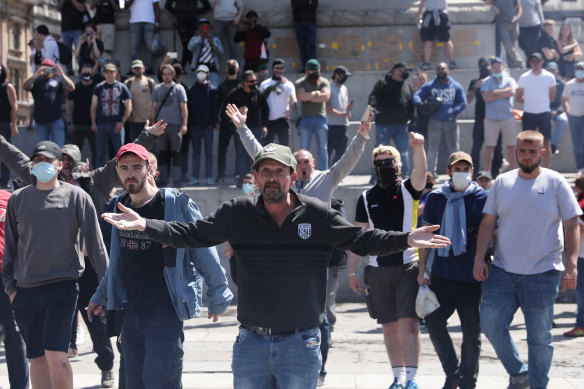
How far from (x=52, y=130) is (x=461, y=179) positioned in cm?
892

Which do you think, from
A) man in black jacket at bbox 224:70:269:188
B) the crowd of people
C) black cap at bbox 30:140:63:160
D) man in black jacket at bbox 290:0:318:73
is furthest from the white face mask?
man in black jacket at bbox 290:0:318:73

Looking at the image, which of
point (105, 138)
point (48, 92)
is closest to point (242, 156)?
point (105, 138)

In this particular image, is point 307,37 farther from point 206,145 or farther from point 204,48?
point 206,145

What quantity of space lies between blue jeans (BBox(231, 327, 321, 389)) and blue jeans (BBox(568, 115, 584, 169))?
1102 cm

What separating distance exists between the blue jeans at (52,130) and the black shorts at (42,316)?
847cm

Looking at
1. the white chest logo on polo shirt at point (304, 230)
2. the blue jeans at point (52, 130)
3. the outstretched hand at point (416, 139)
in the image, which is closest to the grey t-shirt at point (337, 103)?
the blue jeans at point (52, 130)

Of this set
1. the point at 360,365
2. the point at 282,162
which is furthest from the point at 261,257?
the point at 360,365

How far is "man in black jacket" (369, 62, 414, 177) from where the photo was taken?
1424 cm

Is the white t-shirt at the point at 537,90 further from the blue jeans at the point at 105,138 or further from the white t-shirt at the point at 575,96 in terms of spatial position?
the blue jeans at the point at 105,138

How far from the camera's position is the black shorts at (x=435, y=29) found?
1742cm

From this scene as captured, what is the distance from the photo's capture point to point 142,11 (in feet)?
57.0

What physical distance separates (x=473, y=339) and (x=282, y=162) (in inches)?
124

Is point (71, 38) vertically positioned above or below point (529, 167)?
above

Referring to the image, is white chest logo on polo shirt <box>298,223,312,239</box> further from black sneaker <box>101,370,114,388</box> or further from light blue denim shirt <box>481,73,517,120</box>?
light blue denim shirt <box>481,73,517,120</box>
